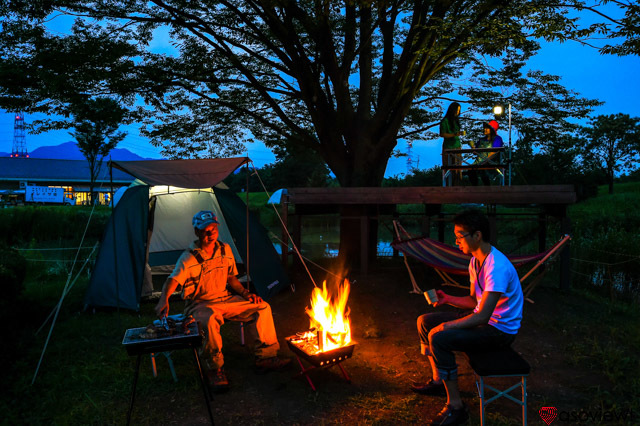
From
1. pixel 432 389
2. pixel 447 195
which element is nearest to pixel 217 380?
pixel 432 389

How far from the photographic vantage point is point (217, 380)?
334cm

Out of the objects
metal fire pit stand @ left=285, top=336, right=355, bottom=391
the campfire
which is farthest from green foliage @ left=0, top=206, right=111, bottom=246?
metal fire pit stand @ left=285, top=336, right=355, bottom=391

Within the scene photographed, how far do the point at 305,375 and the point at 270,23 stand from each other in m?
5.73

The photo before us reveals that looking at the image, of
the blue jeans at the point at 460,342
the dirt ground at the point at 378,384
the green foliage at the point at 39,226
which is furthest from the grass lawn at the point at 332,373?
the green foliage at the point at 39,226

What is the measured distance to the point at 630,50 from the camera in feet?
18.4

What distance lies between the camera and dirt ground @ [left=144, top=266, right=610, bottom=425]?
9.69ft

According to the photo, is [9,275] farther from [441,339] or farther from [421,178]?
[421,178]

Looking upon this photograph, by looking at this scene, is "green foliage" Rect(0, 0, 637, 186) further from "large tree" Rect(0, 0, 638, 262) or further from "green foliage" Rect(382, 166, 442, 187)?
"green foliage" Rect(382, 166, 442, 187)

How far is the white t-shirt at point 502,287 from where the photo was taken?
2529 mm

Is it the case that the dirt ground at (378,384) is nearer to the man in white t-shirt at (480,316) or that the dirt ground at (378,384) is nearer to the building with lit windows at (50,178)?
the man in white t-shirt at (480,316)

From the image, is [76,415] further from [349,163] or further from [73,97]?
[349,163]

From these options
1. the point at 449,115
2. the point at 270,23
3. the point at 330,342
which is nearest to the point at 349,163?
the point at 449,115

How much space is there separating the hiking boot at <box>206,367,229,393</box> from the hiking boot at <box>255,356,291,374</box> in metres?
0.37

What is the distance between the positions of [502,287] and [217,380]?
7.74 feet
